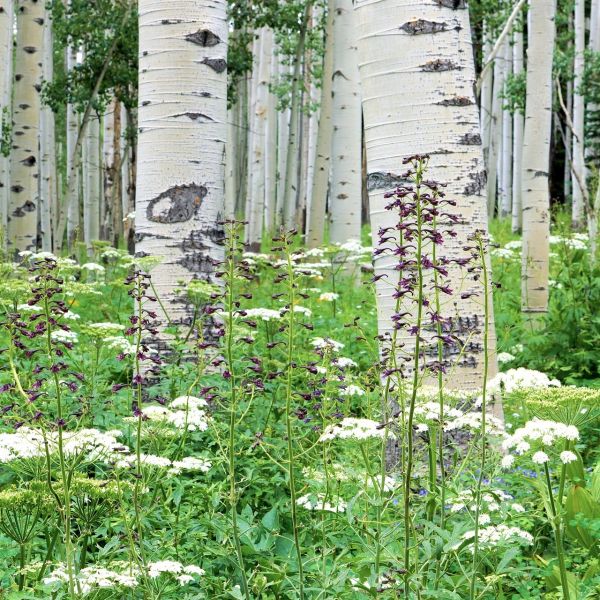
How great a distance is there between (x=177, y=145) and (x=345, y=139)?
239 inches

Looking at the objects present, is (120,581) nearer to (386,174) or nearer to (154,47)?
(386,174)

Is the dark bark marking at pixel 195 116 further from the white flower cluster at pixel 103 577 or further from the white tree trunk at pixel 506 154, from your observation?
the white tree trunk at pixel 506 154

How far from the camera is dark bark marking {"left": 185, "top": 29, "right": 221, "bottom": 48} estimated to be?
4.38 meters

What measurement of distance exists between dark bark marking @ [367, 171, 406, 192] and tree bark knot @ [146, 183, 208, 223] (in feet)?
4.34

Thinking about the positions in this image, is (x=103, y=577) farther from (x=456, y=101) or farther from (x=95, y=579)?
(x=456, y=101)

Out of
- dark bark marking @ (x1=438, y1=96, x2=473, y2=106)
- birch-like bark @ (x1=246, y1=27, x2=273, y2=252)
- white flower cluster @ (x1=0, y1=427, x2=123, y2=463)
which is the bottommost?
white flower cluster @ (x1=0, y1=427, x2=123, y2=463)

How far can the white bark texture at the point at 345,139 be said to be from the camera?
1015 centimetres

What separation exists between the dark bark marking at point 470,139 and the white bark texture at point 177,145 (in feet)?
5.31

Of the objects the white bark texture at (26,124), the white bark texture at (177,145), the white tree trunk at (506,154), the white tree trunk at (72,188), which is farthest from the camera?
the white tree trunk at (506,154)

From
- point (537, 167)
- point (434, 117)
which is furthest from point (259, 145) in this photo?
point (434, 117)

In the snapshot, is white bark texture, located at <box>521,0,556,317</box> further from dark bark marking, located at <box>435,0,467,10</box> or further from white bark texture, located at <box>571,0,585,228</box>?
white bark texture, located at <box>571,0,585,228</box>

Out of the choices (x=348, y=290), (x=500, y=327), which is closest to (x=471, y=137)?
(x=500, y=327)

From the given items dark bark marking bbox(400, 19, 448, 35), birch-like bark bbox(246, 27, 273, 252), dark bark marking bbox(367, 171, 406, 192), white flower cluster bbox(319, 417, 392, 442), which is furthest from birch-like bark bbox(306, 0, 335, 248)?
white flower cluster bbox(319, 417, 392, 442)

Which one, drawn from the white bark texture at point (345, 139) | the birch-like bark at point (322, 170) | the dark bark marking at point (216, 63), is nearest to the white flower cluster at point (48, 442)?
the dark bark marking at point (216, 63)
